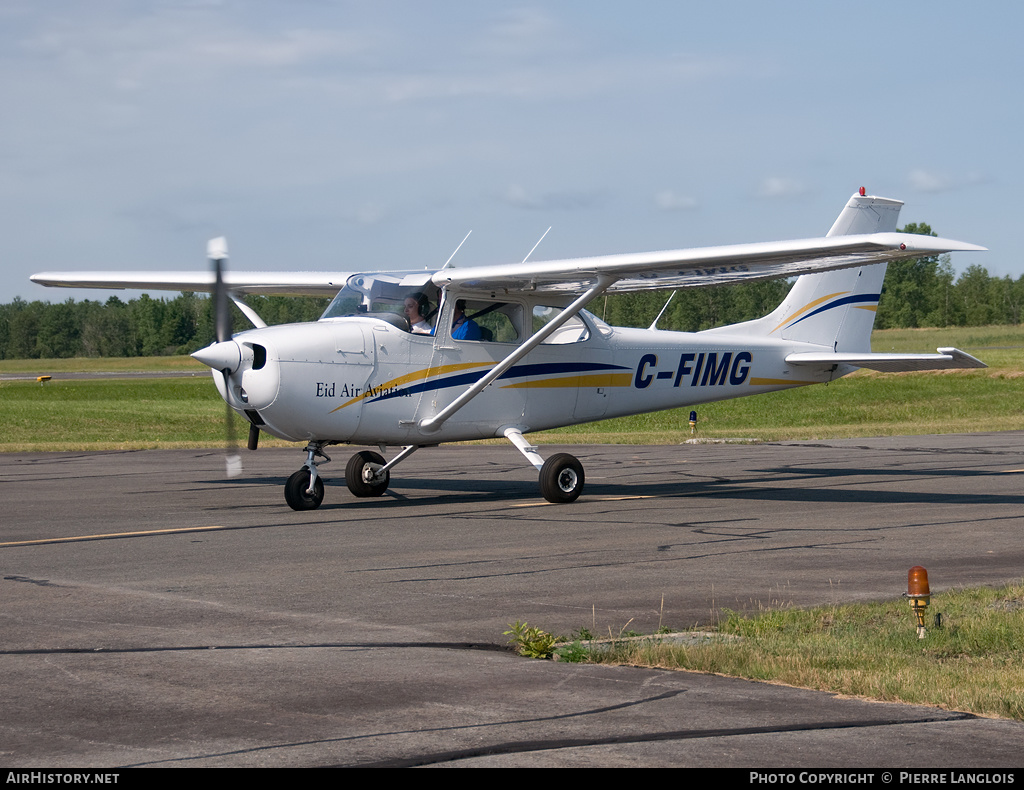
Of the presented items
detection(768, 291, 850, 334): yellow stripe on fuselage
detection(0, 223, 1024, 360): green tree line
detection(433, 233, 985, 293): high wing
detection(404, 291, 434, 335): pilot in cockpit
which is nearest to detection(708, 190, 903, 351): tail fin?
detection(768, 291, 850, 334): yellow stripe on fuselage

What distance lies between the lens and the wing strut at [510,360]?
1580 centimetres

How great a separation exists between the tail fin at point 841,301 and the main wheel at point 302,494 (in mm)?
8025

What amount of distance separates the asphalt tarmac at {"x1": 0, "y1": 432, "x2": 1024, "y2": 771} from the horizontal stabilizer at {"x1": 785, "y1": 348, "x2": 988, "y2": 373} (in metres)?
1.80

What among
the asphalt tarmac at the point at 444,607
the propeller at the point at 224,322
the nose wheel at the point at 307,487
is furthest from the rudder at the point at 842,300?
the propeller at the point at 224,322

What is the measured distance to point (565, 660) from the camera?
691 centimetres

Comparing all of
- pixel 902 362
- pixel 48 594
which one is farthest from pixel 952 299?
pixel 48 594

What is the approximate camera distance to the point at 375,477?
16.9 metres

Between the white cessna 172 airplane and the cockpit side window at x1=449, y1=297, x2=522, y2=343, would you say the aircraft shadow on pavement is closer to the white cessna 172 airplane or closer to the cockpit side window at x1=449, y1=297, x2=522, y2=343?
the white cessna 172 airplane

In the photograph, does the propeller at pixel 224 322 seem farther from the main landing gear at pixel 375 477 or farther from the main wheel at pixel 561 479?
the main wheel at pixel 561 479

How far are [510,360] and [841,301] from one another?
7.25m

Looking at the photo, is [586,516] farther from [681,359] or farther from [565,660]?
[565,660]

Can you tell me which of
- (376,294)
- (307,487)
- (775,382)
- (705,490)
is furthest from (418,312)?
(775,382)

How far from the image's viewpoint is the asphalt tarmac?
5184 millimetres
